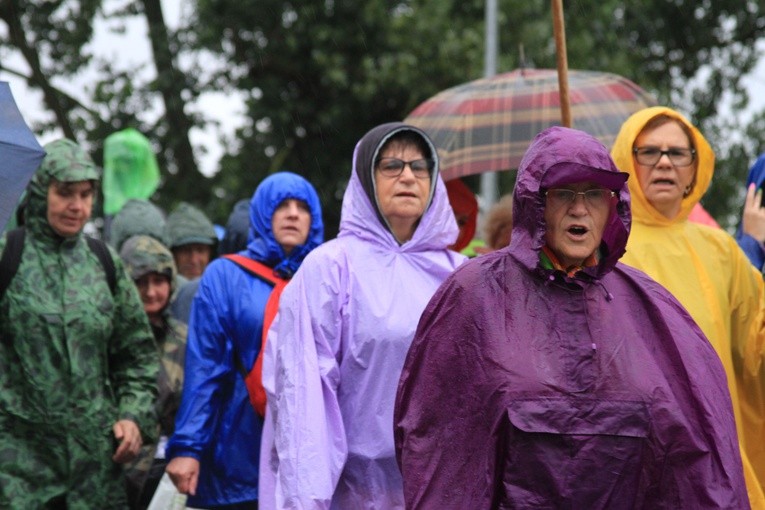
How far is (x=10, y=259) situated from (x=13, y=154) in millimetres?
711

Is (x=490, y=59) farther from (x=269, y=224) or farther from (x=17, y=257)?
(x=17, y=257)

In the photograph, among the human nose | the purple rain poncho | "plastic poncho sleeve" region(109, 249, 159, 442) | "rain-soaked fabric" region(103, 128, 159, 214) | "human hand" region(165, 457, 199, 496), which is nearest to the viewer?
the purple rain poncho

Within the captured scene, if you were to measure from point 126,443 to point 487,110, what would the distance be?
11.2ft

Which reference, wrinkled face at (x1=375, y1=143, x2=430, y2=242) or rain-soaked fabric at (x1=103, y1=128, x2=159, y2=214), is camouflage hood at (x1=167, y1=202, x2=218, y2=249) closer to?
rain-soaked fabric at (x1=103, y1=128, x2=159, y2=214)

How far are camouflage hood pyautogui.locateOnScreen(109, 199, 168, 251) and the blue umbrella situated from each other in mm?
3263

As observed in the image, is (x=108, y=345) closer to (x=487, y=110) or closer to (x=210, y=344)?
(x=210, y=344)

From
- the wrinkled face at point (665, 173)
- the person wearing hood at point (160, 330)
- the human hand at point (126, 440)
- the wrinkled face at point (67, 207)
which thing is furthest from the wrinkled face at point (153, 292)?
the wrinkled face at point (665, 173)

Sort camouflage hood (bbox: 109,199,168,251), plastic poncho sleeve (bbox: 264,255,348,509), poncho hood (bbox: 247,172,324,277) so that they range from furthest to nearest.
A: camouflage hood (bbox: 109,199,168,251)
poncho hood (bbox: 247,172,324,277)
plastic poncho sleeve (bbox: 264,255,348,509)

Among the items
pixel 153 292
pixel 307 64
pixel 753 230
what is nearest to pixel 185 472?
pixel 153 292

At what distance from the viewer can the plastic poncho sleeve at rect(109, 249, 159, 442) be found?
7.25 m

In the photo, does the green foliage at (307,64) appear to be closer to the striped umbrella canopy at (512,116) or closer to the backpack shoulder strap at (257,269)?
the striped umbrella canopy at (512,116)

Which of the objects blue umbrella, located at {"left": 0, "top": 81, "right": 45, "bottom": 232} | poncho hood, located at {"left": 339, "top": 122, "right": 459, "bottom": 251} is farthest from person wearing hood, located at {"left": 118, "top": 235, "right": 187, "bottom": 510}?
poncho hood, located at {"left": 339, "top": 122, "right": 459, "bottom": 251}

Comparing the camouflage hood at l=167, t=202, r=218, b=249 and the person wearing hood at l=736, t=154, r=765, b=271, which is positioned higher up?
the person wearing hood at l=736, t=154, r=765, b=271

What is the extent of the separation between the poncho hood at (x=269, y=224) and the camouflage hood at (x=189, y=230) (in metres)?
2.85
